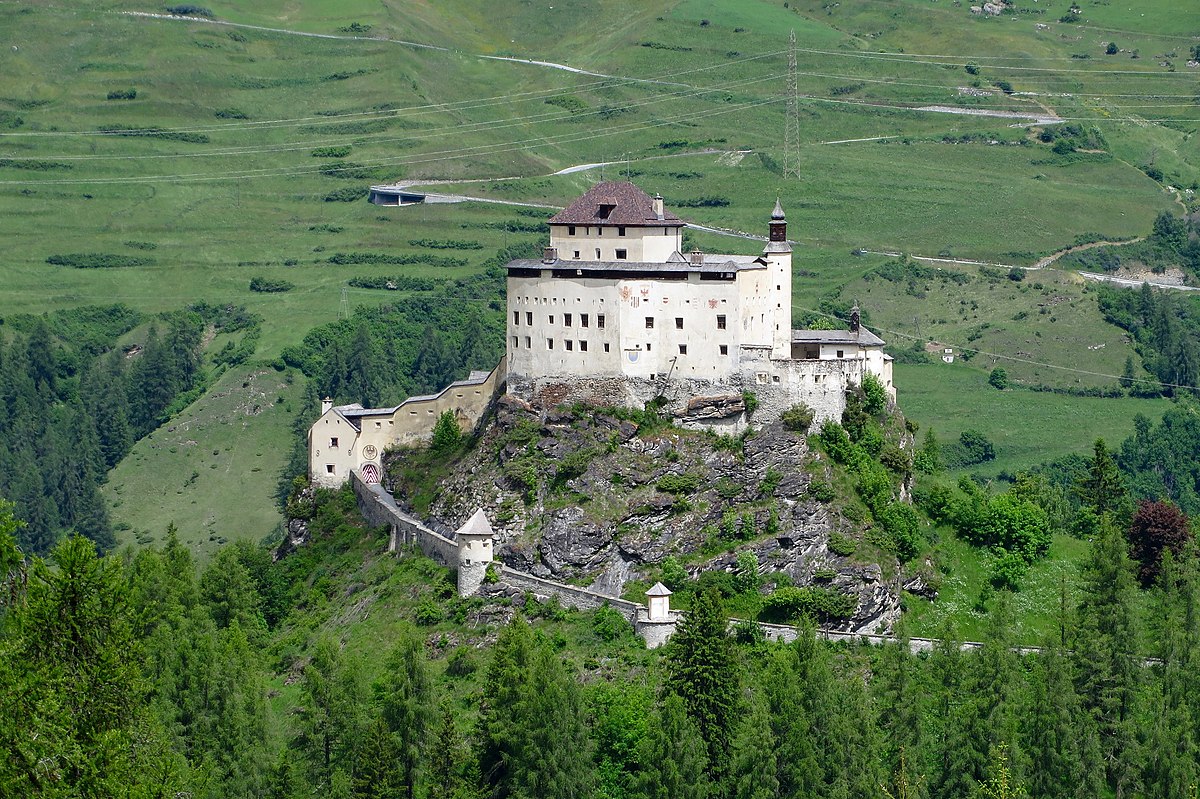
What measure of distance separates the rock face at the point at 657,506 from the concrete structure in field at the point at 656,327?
51.6 inches

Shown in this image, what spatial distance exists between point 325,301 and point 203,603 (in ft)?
321

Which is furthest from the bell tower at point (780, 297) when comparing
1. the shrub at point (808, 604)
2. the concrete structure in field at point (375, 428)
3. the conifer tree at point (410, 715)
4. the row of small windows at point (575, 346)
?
the conifer tree at point (410, 715)

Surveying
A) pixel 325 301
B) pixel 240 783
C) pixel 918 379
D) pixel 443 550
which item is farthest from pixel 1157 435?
pixel 240 783

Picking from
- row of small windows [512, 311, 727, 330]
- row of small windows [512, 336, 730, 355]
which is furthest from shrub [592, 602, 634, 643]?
row of small windows [512, 311, 727, 330]

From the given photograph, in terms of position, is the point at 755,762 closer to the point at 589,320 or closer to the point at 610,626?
the point at 610,626

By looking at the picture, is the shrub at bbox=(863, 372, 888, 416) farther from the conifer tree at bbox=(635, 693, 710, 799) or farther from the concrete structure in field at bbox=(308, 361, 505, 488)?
the conifer tree at bbox=(635, 693, 710, 799)

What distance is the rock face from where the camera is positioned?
96.2m

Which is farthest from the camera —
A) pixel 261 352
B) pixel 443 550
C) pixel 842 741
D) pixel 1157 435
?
pixel 261 352

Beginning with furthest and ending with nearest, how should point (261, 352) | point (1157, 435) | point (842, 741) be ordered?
Result: 1. point (261, 352)
2. point (1157, 435)
3. point (842, 741)

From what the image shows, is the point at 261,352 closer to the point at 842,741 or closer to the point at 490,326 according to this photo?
the point at 490,326

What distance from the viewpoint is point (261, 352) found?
624 feet

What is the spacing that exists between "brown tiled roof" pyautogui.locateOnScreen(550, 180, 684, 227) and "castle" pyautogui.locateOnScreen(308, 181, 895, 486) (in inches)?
2.8

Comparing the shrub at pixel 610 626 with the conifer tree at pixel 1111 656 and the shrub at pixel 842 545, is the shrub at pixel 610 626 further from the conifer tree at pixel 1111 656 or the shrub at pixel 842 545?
the conifer tree at pixel 1111 656

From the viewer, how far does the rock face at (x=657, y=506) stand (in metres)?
96.2
